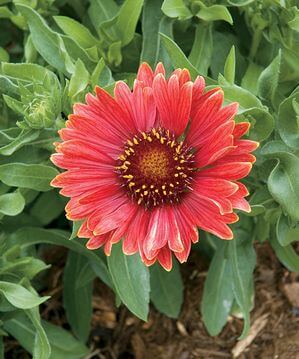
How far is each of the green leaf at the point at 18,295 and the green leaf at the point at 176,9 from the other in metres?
0.79

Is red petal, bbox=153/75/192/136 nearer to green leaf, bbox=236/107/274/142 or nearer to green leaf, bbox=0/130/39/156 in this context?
green leaf, bbox=236/107/274/142

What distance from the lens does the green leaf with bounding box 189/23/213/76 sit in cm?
197

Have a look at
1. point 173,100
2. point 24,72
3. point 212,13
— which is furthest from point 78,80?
point 212,13

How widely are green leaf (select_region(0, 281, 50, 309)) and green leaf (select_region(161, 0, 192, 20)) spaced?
79 centimetres

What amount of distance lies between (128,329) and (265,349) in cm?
48

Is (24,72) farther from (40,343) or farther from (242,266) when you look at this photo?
(242,266)

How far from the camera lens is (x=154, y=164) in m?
1.68

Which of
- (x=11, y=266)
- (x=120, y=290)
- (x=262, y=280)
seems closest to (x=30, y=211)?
(x=11, y=266)

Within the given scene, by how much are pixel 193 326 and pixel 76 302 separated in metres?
0.39

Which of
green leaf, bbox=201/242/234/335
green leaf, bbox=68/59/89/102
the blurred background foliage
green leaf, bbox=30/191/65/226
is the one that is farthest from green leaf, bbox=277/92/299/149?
green leaf, bbox=30/191/65/226

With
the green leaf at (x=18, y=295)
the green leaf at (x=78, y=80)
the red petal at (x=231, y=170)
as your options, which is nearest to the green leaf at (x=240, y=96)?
the red petal at (x=231, y=170)

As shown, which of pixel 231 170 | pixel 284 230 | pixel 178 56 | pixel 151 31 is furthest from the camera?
pixel 151 31

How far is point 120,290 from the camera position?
188 centimetres

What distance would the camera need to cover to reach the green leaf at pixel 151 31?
2008mm
